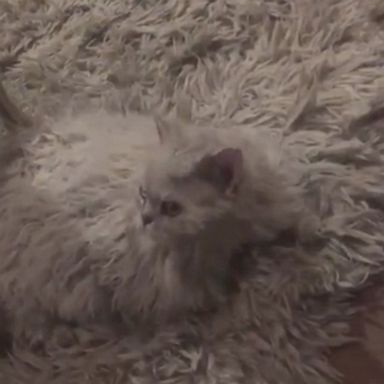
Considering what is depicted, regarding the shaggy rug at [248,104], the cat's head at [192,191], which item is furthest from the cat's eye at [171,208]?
the shaggy rug at [248,104]

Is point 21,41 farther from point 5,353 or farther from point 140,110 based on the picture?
point 5,353

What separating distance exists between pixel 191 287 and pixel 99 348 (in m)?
0.11

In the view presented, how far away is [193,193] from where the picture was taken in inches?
36.2

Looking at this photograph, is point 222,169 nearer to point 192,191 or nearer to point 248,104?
point 192,191

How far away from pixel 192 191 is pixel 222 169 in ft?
0.11

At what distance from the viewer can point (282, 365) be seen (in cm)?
95

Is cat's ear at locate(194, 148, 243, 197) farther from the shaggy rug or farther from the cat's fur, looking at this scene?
the shaggy rug

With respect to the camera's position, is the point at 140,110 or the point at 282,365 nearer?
the point at 282,365

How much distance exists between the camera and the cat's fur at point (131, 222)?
3.06 ft

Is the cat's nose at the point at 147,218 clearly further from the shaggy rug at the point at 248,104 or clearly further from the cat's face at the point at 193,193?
the shaggy rug at the point at 248,104

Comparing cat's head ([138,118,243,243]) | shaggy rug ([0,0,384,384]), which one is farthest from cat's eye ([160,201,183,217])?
shaggy rug ([0,0,384,384])

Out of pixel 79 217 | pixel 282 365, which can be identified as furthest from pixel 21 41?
pixel 282 365

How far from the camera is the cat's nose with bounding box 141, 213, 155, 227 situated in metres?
0.94

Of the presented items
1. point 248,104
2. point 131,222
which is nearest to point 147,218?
point 131,222
